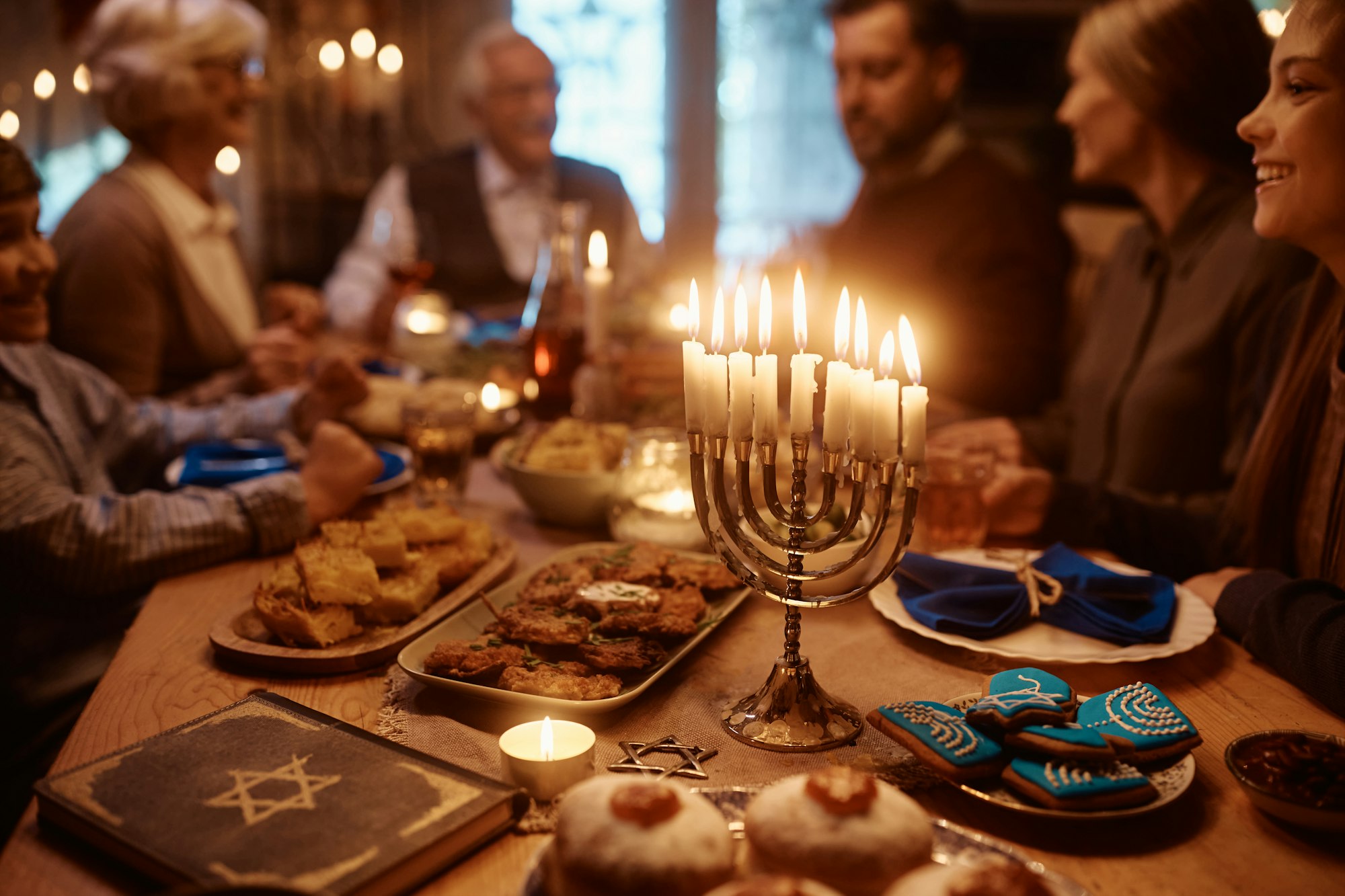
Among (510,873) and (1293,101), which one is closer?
(510,873)

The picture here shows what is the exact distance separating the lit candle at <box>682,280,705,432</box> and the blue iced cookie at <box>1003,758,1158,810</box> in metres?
0.45

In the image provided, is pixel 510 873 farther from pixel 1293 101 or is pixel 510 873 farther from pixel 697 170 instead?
pixel 697 170

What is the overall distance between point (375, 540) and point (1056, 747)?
87 centimetres

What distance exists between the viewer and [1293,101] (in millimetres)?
1355

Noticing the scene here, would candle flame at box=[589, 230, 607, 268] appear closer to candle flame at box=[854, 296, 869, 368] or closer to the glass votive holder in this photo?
the glass votive holder

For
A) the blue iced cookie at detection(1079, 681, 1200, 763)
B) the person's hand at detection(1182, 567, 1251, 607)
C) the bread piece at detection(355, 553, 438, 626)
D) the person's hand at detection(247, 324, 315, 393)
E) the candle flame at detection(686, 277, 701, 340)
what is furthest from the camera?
the person's hand at detection(247, 324, 315, 393)

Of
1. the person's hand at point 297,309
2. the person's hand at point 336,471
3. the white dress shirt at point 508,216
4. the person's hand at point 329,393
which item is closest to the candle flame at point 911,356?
the person's hand at point 336,471

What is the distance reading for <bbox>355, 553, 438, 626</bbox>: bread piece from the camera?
1.27 metres

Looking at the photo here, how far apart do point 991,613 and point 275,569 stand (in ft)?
3.11

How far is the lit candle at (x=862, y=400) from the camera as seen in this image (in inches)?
38.3

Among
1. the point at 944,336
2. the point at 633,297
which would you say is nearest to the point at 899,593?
the point at 944,336

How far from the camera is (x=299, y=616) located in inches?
46.8

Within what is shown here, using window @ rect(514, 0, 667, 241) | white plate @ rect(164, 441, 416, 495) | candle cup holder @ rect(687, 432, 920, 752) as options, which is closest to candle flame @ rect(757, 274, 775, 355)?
candle cup holder @ rect(687, 432, 920, 752)

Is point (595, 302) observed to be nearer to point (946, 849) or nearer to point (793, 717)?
point (793, 717)
